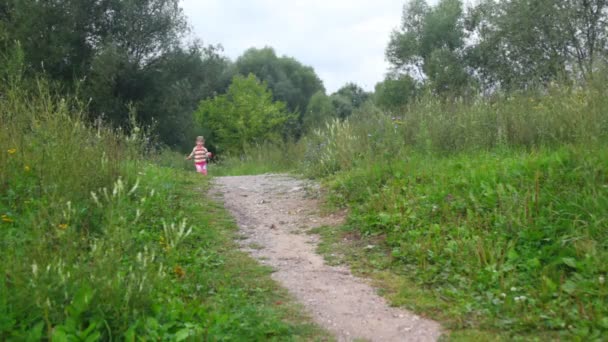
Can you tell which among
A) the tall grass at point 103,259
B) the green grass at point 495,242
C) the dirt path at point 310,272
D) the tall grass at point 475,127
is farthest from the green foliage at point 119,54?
the green grass at point 495,242

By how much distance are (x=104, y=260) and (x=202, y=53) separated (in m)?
23.9

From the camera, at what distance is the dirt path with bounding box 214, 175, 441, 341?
3598 millimetres

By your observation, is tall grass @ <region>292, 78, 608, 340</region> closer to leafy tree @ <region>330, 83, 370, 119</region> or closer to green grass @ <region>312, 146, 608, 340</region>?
green grass @ <region>312, 146, 608, 340</region>

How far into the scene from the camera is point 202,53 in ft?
84.6

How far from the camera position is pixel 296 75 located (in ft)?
190

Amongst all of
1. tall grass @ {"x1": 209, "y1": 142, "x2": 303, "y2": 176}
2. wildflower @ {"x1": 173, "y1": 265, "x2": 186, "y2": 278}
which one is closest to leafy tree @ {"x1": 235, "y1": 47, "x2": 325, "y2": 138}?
tall grass @ {"x1": 209, "y1": 142, "x2": 303, "y2": 176}

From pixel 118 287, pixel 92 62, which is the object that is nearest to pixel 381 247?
pixel 118 287

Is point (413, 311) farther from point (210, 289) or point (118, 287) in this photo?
point (118, 287)

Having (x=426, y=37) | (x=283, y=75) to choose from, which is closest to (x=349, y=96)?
(x=283, y=75)

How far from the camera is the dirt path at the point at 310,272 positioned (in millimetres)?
3598

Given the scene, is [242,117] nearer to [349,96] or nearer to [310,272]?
[310,272]

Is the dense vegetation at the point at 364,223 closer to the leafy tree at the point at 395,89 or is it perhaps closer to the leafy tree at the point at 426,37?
the leafy tree at the point at 395,89

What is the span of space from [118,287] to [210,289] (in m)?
1.16

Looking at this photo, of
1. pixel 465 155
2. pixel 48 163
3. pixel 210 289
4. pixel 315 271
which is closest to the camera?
pixel 210 289
